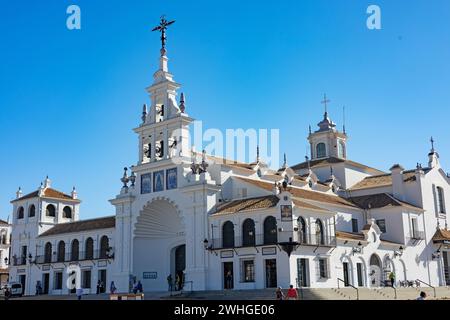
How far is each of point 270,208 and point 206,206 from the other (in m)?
5.47

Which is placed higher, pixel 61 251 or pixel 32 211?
pixel 32 211

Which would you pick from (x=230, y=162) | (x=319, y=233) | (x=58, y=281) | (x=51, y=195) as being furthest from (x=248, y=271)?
(x=51, y=195)

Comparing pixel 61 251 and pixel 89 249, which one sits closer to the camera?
pixel 89 249

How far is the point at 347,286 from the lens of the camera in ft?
128

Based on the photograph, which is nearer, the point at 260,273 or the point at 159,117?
the point at 260,273

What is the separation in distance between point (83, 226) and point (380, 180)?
2797cm

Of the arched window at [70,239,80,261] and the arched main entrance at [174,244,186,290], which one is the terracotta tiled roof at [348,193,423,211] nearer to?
the arched main entrance at [174,244,186,290]

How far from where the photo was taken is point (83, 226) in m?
50.9

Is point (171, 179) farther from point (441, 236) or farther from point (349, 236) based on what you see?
point (441, 236)

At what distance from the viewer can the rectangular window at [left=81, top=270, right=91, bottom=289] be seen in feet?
157

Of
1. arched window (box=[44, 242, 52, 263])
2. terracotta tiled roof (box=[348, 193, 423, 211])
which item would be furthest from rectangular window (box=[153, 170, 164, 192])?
terracotta tiled roof (box=[348, 193, 423, 211])

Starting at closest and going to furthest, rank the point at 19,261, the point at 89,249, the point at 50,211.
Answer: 1. the point at 89,249
2. the point at 19,261
3. the point at 50,211
